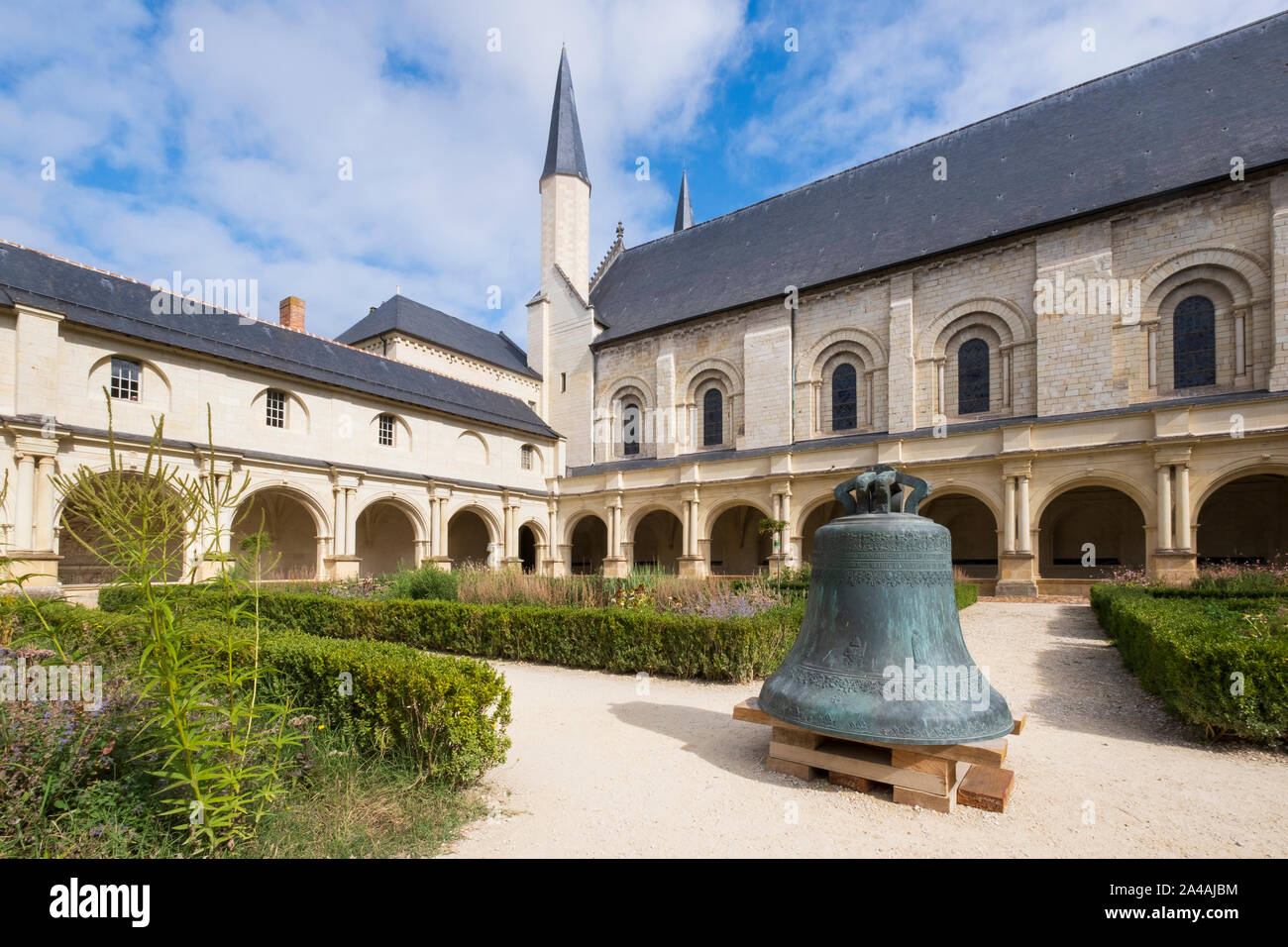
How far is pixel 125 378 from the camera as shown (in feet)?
44.4

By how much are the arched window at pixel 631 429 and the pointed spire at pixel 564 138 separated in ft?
39.7

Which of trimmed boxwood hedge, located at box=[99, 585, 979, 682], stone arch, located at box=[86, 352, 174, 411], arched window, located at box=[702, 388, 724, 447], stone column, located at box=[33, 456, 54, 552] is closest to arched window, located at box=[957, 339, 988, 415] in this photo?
arched window, located at box=[702, 388, 724, 447]

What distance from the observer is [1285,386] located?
1380 cm

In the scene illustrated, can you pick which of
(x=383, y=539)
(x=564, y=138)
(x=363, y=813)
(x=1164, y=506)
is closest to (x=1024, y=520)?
(x=1164, y=506)

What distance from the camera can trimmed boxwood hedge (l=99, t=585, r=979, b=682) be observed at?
274 inches

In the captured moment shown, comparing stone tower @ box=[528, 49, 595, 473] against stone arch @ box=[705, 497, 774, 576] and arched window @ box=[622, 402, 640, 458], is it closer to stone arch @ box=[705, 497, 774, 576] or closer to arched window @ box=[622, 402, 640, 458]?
arched window @ box=[622, 402, 640, 458]

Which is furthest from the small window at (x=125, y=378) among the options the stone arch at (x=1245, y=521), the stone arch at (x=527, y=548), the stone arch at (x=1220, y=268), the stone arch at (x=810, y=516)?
the stone arch at (x=1245, y=521)

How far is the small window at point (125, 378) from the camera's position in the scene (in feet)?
43.9

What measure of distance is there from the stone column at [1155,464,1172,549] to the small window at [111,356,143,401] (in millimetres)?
23712

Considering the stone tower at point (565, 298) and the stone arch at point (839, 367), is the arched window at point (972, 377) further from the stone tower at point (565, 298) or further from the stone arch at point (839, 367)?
the stone tower at point (565, 298)
